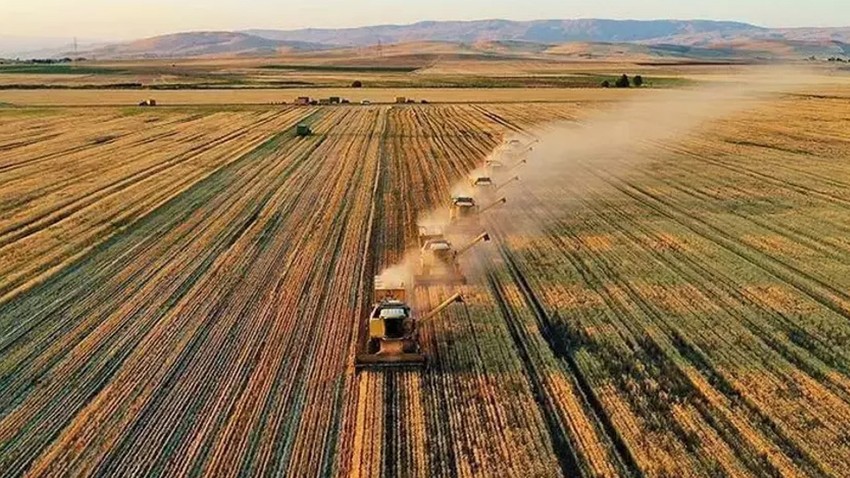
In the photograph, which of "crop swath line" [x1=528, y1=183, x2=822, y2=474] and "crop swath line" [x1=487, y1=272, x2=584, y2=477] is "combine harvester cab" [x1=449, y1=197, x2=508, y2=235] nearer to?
"crop swath line" [x1=528, y1=183, x2=822, y2=474]

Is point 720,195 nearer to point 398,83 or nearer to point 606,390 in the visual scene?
point 606,390

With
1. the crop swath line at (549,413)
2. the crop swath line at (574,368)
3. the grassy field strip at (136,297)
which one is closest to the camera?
the crop swath line at (549,413)

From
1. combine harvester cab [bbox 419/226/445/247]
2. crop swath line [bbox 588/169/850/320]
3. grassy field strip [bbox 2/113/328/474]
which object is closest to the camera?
grassy field strip [bbox 2/113/328/474]

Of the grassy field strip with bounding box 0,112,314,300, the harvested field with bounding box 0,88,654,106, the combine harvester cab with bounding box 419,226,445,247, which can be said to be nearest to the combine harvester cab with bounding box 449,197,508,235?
the combine harvester cab with bounding box 419,226,445,247

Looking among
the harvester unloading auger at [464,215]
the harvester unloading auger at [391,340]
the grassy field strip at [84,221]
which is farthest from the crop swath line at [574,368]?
the grassy field strip at [84,221]

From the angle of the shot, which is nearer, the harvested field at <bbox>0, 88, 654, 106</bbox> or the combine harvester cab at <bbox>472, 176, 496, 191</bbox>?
the combine harvester cab at <bbox>472, 176, 496, 191</bbox>

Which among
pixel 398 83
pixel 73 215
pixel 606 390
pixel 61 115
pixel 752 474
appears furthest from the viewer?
pixel 398 83

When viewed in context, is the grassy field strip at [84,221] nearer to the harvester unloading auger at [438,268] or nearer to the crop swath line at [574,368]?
the harvester unloading auger at [438,268]

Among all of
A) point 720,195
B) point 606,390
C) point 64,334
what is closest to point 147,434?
point 64,334
